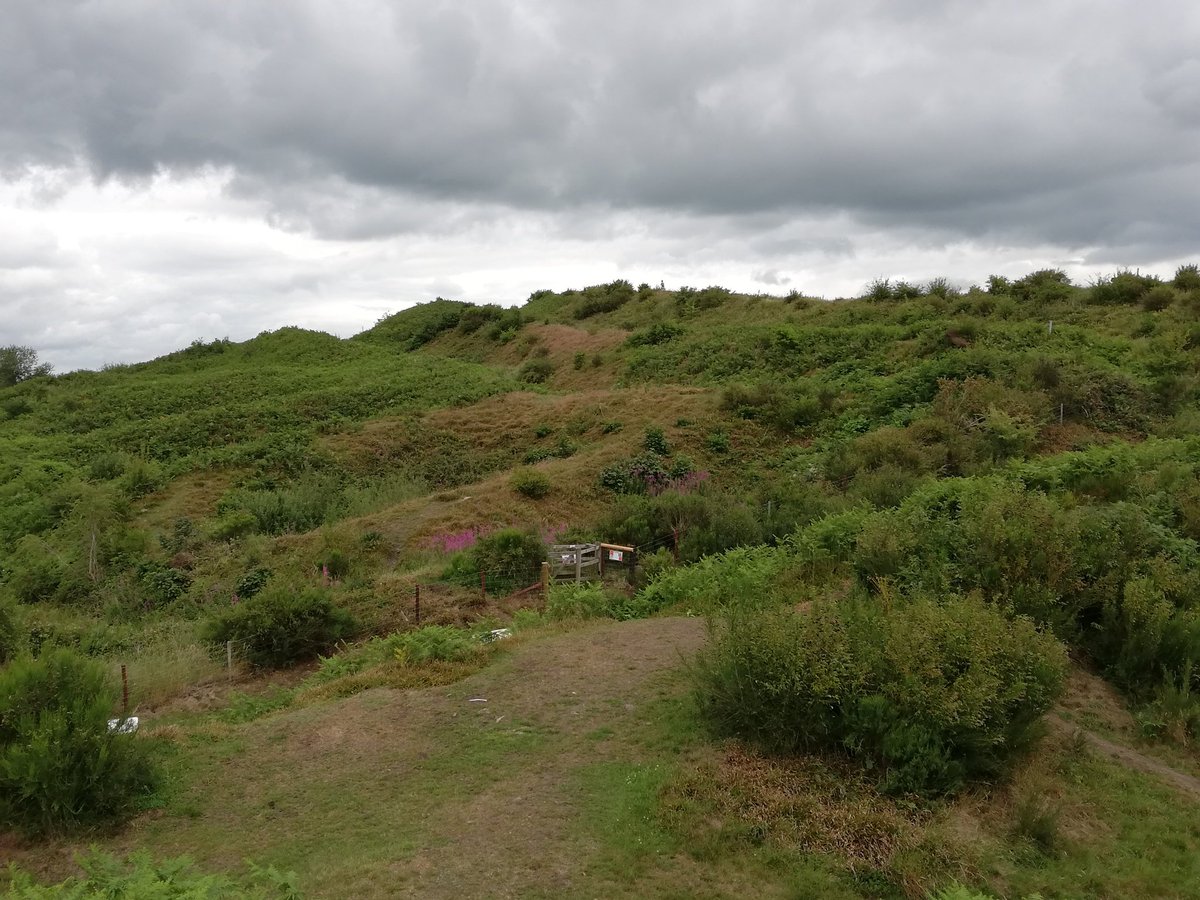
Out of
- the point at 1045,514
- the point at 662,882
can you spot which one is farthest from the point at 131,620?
the point at 1045,514

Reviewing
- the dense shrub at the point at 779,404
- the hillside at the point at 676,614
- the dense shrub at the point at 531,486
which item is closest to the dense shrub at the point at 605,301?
the hillside at the point at 676,614

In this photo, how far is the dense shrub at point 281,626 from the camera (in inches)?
439

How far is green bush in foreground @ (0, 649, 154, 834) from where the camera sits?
6.20 meters

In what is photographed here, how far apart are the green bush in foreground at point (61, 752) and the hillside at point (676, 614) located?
22 cm

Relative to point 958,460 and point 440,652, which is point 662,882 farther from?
point 958,460

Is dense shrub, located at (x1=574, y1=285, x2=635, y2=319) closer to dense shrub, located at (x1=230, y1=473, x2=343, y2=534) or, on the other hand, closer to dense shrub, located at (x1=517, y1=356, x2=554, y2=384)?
dense shrub, located at (x1=517, y1=356, x2=554, y2=384)

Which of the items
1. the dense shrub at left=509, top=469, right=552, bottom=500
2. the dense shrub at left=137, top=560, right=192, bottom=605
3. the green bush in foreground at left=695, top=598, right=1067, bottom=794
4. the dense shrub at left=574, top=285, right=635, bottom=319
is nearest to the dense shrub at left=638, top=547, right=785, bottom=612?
the green bush in foreground at left=695, top=598, right=1067, bottom=794

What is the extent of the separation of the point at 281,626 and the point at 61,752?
487 cm

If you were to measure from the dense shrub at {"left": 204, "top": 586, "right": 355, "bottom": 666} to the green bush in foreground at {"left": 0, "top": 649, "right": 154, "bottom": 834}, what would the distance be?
13.2 feet

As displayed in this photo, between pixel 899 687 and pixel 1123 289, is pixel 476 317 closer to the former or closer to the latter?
pixel 1123 289

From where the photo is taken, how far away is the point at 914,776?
20.0 feet

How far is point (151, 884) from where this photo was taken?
443 centimetres

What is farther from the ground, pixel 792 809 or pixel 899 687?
pixel 899 687

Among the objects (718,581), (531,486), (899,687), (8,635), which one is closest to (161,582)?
(8,635)
